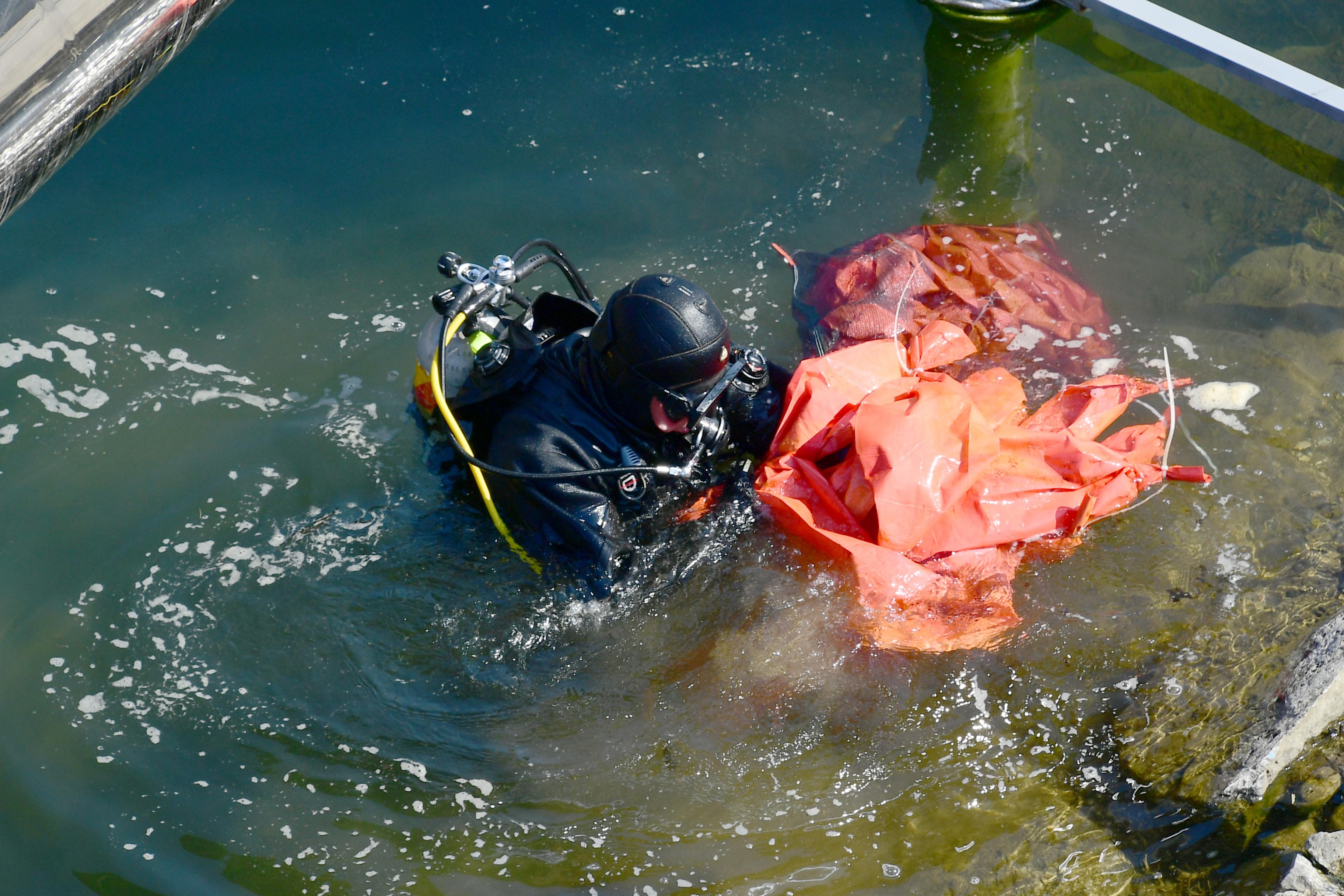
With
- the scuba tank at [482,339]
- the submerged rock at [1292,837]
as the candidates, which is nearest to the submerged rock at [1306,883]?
the submerged rock at [1292,837]

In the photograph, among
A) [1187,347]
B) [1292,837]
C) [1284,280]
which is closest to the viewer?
[1292,837]

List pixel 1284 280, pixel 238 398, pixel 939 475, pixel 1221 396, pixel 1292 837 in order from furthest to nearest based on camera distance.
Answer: pixel 238 398, pixel 1284 280, pixel 1221 396, pixel 939 475, pixel 1292 837

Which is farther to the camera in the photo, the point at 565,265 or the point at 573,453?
the point at 565,265

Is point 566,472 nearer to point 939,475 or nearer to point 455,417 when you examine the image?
point 455,417

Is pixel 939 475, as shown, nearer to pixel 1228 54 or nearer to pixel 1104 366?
pixel 1104 366

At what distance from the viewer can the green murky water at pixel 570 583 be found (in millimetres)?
3139

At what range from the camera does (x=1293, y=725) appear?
2.66m

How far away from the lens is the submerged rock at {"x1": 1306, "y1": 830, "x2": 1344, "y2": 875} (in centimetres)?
238

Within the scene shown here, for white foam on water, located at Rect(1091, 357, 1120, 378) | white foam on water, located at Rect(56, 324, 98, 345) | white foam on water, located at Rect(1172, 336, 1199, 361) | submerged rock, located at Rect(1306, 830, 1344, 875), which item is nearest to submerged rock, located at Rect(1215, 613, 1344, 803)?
submerged rock, located at Rect(1306, 830, 1344, 875)

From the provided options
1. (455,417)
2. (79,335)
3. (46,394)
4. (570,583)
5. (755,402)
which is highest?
(79,335)

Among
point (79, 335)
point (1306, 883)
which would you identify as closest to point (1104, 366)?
point (1306, 883)

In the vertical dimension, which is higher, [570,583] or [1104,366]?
[570,583]

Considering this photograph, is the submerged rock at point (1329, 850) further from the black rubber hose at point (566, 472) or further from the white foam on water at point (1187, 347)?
the white foam on water at point (1187, 347)

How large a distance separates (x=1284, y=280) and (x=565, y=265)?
A: 133 inches
